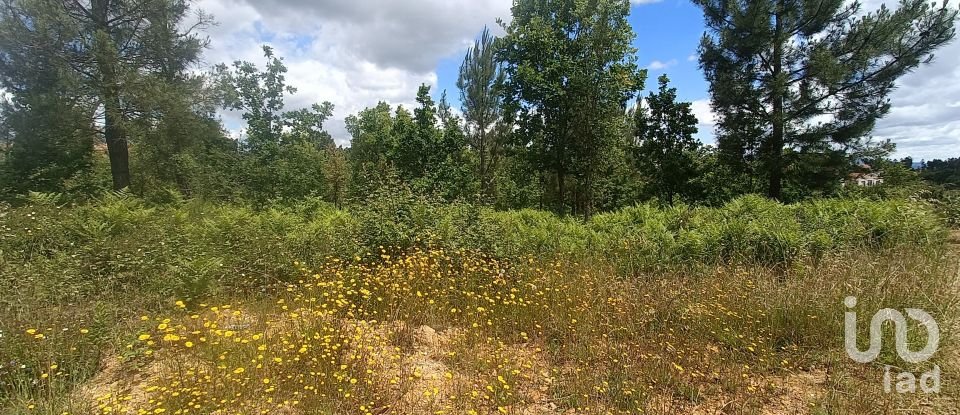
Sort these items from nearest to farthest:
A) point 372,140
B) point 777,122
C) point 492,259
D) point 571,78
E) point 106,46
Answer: point 492,259 < point 106,46 < point 571,78 < point 777,122 < point 372,140

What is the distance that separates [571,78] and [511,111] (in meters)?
3.41

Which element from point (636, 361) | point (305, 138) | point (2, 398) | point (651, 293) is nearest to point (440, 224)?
point (651, 293)

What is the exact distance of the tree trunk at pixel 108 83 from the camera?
11781 mm

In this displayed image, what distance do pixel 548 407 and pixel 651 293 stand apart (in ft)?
7.78

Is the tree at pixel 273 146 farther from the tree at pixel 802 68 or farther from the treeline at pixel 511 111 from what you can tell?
the tree at pixel 802 68

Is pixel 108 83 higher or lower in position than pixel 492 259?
higher

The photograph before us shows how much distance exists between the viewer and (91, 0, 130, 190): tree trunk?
11.8m

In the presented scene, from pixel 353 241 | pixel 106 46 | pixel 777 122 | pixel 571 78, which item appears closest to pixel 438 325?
pixel 353 241

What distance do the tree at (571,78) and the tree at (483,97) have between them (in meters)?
0.93

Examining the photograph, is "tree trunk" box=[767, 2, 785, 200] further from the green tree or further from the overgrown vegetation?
the green tree

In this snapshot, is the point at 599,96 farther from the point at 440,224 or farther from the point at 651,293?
the point at 651,293

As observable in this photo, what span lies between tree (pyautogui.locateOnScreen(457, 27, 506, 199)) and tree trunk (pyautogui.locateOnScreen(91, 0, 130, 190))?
1207 centimetres

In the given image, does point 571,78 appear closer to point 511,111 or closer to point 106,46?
point 511,111

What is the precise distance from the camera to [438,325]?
15.3 feet
